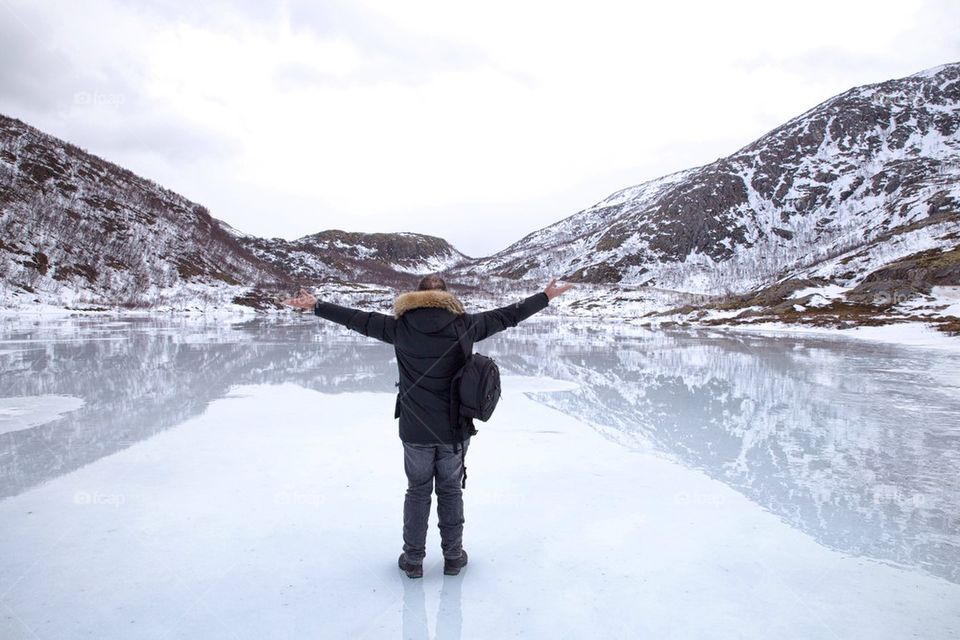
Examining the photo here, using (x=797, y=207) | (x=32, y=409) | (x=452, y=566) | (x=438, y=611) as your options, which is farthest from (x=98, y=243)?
(x=797, y=207)

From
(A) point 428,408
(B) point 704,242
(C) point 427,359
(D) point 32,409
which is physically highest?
(B) point 704,242

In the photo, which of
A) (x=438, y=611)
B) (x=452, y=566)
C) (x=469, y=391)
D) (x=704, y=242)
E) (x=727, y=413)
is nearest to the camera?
(x=438, y=611)

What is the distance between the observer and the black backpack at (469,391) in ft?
11.8

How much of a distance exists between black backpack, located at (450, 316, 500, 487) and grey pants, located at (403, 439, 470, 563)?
169 millimetres

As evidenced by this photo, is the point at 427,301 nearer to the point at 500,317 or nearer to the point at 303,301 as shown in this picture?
the point at 500,317

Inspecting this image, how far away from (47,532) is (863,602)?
6.16 meters

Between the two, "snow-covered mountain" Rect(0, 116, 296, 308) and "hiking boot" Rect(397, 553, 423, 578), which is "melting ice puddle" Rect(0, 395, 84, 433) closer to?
"hiking boot" Rect(397, 553, 423, 578)

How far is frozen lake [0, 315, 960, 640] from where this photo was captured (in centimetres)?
331

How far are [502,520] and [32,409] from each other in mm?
9078

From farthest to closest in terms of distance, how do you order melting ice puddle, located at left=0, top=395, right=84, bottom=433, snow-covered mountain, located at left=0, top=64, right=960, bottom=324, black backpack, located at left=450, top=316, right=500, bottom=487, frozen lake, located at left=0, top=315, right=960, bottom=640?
1. snow-covered mountain, located at left=0, top=64, right=960, bottom=324
2. melting ice puddle, located at left=0, top=395, right=84, bottom=433
3. black backpack, located at left=450, top=316, right=500, bottom=487
4. frozen lake, located at left=0, top=315, right=960, bottom=640

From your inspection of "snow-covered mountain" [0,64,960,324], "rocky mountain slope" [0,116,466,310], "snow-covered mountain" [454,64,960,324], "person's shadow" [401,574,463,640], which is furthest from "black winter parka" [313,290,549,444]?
"snow-covered mountain" [454,64,960,324]

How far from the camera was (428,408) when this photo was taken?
144 inches

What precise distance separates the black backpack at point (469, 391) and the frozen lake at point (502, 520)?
1.14 metres

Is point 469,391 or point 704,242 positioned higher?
point 704,242
